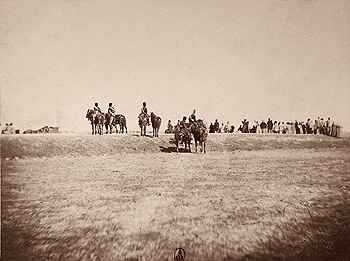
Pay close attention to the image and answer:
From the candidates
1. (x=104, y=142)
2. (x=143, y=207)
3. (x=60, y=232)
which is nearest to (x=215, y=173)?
(x=143, y=207)

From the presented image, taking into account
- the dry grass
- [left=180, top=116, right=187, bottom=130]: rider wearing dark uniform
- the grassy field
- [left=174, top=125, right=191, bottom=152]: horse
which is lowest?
Result: the grassy field

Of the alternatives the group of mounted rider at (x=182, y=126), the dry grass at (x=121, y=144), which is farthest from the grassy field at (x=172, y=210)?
the group of mounted rider at (x=182, y=126)

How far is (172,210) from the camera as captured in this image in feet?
25.8

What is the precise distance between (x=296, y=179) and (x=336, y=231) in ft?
6.96

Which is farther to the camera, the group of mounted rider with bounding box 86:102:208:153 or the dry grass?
the group of mounted rider with bounding box 86:102:208:153

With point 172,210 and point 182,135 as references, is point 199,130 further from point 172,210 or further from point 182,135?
point 172,210

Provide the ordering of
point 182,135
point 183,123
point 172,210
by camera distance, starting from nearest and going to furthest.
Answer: point 172,210
point 183,123
point 182,135

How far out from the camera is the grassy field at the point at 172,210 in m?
6.86

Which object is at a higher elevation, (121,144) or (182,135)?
(182,135)

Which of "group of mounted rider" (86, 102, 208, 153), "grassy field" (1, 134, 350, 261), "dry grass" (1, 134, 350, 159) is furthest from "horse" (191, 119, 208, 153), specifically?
"grassy field" (1, 134, 350, 261)

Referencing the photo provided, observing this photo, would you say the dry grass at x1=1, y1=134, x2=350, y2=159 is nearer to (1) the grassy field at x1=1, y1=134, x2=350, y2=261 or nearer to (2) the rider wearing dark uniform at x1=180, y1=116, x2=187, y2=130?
(2) the rider wearing dark uniform at x1=180, y1=116, x2=187, y2=130

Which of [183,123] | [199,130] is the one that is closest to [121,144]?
[183,123]

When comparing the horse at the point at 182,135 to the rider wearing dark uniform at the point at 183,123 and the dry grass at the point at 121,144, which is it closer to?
the rider wearing dark uniform at the point at 183,123

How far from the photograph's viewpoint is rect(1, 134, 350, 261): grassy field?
6863mm
